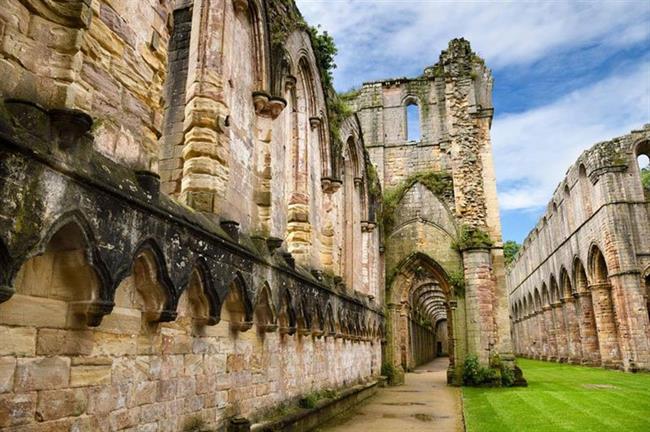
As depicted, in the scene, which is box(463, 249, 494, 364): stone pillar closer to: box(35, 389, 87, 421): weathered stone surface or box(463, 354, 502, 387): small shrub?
box(463, 354, 502, 387): small shrub

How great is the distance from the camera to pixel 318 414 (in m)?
7.89

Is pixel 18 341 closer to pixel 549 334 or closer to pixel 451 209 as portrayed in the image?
pixel 451 209

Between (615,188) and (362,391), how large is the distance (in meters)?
17.1

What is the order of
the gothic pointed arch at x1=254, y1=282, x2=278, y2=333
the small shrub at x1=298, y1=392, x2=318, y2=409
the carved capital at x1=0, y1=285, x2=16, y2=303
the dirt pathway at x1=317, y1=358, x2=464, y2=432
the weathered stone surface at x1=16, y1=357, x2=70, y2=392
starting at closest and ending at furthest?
the carved capital at x1=0, y1=285, x2=16, y2=303 < the weathered stone surface at x1=16, y1=357, x2=70, y2=392 < the gothic pointed arch at x1=254, y1=282, x2=278, y2=333 < the small shrub at x1=298, y1=392, x2=318, y2=409 < the dirt pathway at x1=317, y1=358, x2=464, y2=432

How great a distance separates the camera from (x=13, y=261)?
8.25ft

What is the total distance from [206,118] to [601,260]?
2366 centimetres

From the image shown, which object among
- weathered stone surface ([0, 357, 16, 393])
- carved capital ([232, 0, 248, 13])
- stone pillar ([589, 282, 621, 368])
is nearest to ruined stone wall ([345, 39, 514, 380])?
stone pillar ([589, 282, 621, 368])

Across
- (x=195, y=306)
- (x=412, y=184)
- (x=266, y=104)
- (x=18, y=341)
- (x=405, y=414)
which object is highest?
(x=412, y=184)

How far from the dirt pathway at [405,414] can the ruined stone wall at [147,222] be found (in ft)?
4.00

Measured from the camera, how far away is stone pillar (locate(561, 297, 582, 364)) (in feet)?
90.2

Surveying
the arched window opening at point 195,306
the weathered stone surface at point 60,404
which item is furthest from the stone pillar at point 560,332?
the weathered stone surface at point 60,404

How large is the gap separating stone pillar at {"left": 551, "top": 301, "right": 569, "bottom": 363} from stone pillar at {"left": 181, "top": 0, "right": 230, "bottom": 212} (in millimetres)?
29169

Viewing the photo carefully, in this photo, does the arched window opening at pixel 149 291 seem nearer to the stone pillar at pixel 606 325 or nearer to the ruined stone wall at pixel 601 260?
the ruined stone wall at pixel 601 260

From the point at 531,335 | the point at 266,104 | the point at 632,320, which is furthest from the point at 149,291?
the point at 531,335
